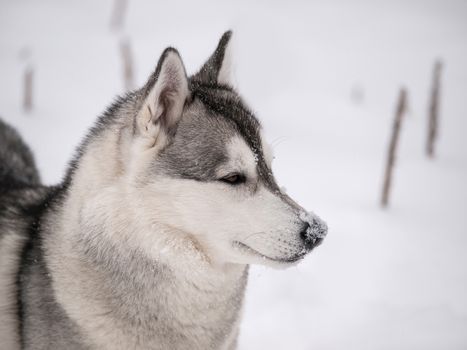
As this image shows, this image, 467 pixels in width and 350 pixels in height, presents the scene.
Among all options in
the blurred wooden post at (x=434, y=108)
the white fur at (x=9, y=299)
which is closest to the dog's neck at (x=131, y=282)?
the white fur at (x=9, y=299)

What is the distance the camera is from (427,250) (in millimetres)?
5777

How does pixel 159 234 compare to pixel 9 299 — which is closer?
pixel 159 234

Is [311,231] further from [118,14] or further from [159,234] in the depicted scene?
[118,14]

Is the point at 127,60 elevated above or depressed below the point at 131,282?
above

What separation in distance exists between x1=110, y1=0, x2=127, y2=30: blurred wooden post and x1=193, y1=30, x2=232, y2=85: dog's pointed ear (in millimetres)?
21528

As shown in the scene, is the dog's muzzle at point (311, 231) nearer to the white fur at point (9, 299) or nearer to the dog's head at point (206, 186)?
the dog's head at point (206, 186)

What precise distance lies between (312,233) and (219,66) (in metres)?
1.26

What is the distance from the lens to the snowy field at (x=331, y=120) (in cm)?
414

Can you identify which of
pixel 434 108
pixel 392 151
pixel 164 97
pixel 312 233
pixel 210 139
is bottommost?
pixel 312 233

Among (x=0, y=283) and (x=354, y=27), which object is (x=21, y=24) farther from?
(x=0, y=283)

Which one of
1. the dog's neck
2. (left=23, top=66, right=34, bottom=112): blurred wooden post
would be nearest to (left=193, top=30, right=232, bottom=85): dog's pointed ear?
the dog's neck

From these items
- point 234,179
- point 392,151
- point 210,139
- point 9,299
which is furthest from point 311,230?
point 392,151

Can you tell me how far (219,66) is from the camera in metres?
2.75

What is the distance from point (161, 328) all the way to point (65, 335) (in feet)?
1.61
